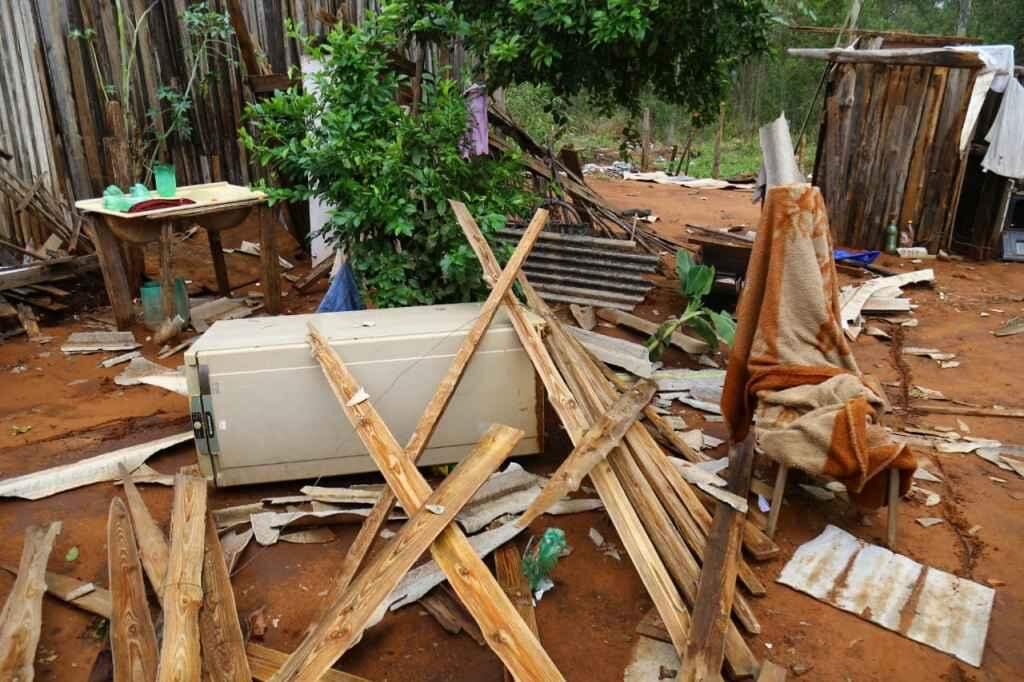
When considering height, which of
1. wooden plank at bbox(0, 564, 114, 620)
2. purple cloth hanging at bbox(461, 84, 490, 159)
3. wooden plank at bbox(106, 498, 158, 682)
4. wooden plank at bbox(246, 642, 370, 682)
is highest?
purple cloth hanging at bbox(461, 84, 490, 159)

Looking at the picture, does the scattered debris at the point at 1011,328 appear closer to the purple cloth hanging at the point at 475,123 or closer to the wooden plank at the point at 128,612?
the purple cloth hanging at the point at 475,123

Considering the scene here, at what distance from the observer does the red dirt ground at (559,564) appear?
2660mm

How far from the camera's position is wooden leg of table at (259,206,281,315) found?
5891mm

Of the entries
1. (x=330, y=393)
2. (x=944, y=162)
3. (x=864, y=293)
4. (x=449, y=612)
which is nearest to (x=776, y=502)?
(x=449, y=612)

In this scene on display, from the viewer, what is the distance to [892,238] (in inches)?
362

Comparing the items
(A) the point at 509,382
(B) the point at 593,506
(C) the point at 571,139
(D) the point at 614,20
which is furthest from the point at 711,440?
(C) the point at 571,139

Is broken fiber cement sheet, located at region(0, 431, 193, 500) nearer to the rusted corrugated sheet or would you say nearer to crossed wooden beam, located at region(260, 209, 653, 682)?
crossed wooden beam, located at region(260, 209, 653, 682)

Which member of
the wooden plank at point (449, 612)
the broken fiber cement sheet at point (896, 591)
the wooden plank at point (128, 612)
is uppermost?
the wooden plank at point (128, 612)

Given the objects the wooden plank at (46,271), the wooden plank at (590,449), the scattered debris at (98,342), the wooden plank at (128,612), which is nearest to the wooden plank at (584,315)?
the wooden plank at (590,449)

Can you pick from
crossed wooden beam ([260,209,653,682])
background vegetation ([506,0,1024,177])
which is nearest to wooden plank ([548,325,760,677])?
crossed wooden beam ([260,209,653,682])

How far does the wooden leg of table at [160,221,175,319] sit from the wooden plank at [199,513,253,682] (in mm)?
3136

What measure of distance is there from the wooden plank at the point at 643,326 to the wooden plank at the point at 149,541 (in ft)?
12.6

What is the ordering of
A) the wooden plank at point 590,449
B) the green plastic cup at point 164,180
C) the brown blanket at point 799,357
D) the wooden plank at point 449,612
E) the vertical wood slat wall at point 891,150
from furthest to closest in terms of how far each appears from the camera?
the vertical wood slat wall at point 891,150, the green plastic cup at point 164,180, the brown blanket at point 799,357, the wooden plank at point 590,449, the wooden plank at point 449,612

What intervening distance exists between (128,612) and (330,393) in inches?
46.9
